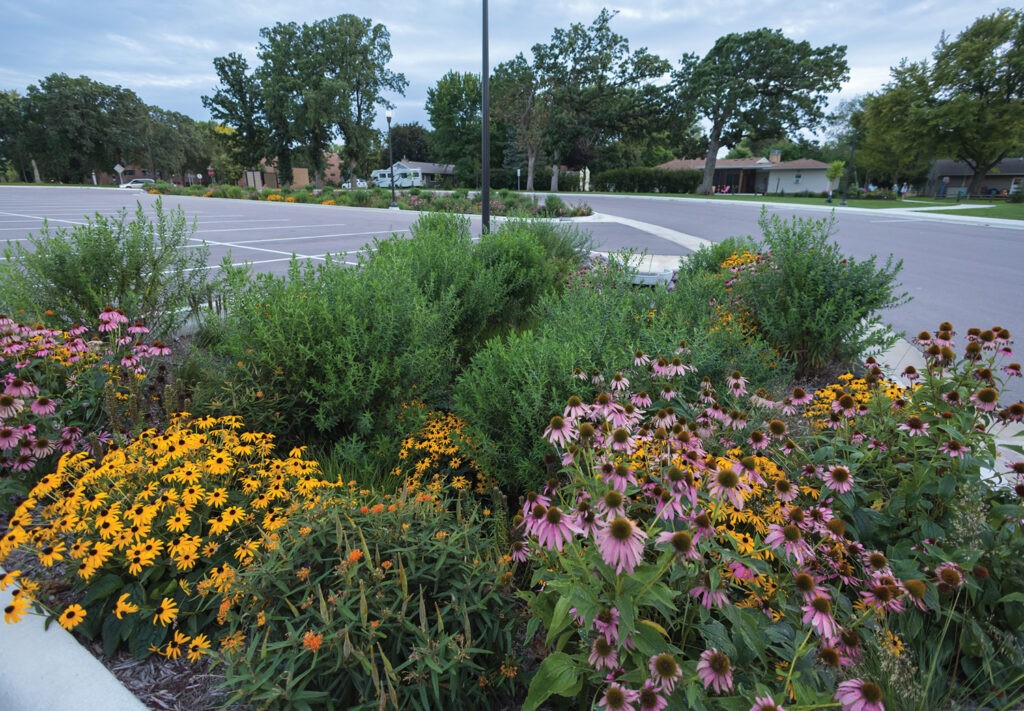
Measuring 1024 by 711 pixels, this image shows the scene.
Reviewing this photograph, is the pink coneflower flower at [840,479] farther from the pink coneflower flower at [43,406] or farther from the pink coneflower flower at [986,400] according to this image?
the pink coneflower flower at [43,406]

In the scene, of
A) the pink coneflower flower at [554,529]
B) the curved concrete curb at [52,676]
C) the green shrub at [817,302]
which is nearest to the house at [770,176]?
the green shrub at [817,302]

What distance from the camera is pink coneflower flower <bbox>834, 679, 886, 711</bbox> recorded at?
1.12 metres

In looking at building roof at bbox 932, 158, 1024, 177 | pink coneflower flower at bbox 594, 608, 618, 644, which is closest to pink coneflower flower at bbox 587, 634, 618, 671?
pink coneflower flower at bbox 594, 608, 618, 644

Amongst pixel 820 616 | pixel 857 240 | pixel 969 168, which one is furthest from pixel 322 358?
pixel 969 168

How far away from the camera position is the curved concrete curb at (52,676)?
1.63 meters

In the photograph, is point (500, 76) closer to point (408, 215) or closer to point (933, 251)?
point (408, 215)

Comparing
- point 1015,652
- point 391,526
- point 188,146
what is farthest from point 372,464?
point 188,146

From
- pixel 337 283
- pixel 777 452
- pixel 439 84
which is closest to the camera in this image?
pixel 777 452

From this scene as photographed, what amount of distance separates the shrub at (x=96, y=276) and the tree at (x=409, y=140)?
306 ft

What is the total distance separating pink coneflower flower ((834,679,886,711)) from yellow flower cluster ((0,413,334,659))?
1758 mm

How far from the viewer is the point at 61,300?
13.1 ft

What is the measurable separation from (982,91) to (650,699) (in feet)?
185

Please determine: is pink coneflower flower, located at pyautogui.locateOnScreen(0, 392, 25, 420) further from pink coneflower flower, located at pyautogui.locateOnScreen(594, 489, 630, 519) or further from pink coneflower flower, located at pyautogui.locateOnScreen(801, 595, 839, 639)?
pink coneflower flower, located at pyautogui.locateOnScreen(801, 595, 839, 639)

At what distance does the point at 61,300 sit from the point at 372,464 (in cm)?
298
